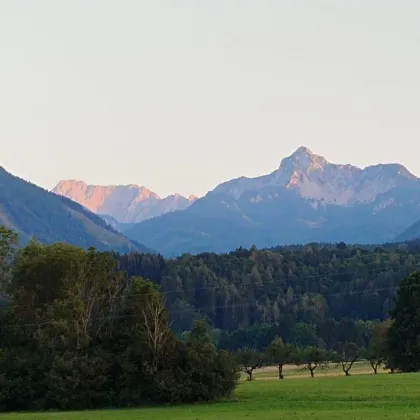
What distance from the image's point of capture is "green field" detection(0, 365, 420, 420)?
47906 mm

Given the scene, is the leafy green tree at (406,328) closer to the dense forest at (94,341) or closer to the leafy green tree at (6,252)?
the dense forest at (94,341)

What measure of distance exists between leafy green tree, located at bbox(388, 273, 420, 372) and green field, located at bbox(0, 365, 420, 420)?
18.5 metres

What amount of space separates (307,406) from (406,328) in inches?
1466

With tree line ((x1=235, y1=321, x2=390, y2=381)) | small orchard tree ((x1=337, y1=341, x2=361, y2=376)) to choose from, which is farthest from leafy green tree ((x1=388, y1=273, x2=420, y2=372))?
small orchard tree ((x1=337, y1=341, x2=361, y2=376))

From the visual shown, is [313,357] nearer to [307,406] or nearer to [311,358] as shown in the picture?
[311,358]

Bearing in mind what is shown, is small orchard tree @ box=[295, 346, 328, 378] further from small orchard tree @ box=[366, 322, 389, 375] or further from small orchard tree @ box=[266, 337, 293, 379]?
small orchard tree @ box=[366, 322, 389, 375]

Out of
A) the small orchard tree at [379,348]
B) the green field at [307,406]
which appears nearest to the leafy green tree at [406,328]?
the small orchard tree at [379,348]

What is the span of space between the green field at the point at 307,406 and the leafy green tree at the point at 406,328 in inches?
727

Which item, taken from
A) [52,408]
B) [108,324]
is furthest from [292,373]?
[52,408]

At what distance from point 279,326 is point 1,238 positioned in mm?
107312

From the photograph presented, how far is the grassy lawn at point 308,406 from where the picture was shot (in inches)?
1885

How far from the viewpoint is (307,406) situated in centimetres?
5469

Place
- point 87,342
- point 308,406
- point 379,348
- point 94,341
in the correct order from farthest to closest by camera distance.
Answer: point 379,348, point 94,341, point 87,342, point 308,406

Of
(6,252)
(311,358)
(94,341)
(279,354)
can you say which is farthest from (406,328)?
(6,252)
